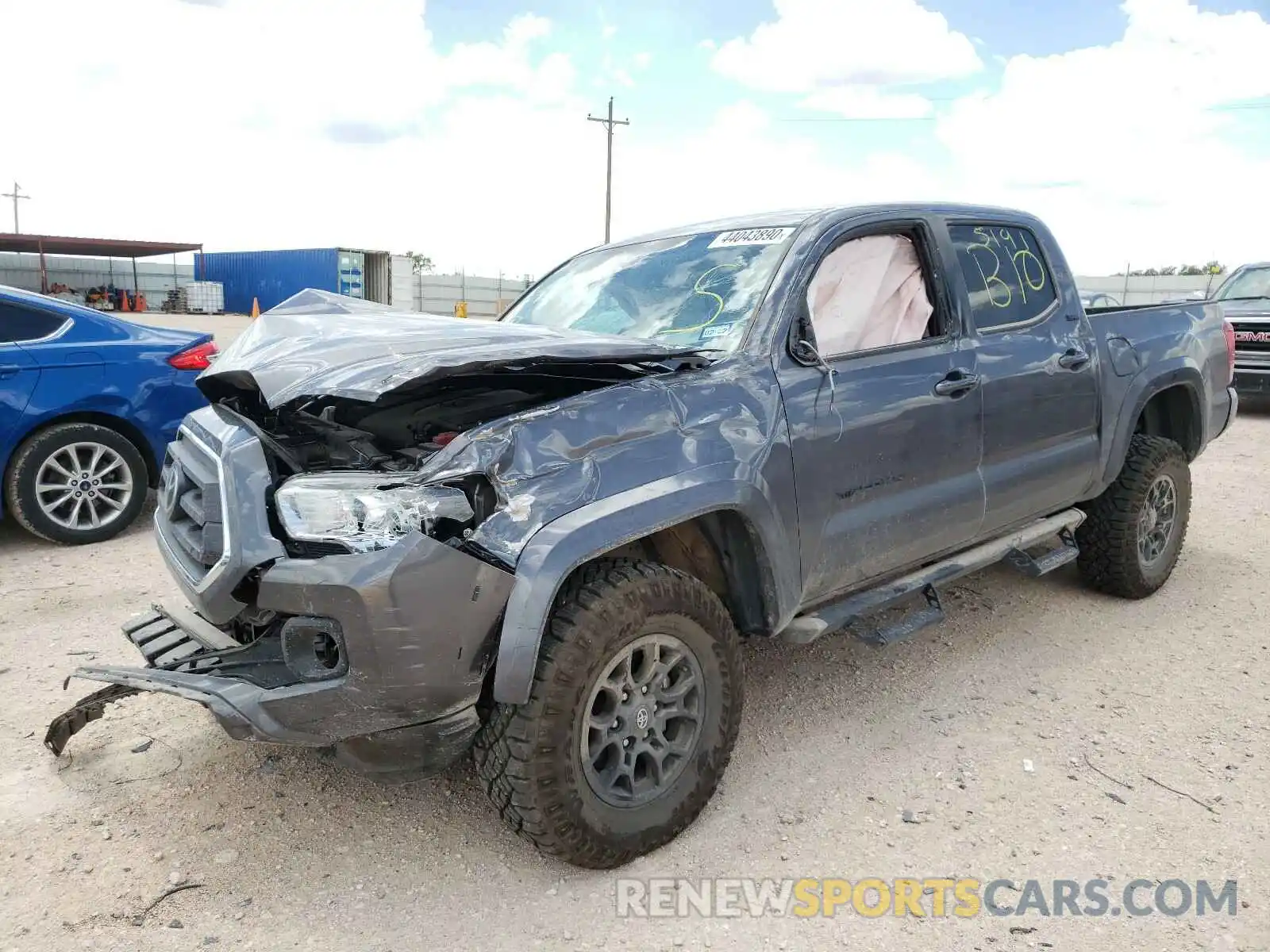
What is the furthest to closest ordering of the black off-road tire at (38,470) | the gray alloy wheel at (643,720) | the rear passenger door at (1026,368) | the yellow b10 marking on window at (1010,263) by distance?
1. the black off-road tire at (38,470)
2. the yellow b10 marking on window at (1010,263)
3. the rear passenger door at (1026,368)
4. the gray alloy wheel at (643,720)

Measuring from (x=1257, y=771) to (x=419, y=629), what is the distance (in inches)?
115

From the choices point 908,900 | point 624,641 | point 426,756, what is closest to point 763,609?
point 624,641

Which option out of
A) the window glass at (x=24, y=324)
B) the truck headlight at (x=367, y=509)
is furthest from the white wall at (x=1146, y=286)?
the truck headlight at (x=367, y=509)

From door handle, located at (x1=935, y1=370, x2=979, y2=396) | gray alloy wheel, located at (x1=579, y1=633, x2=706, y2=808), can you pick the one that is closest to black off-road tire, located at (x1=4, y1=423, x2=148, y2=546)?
gray alloy wheel, located at (x1=579, y1=633, x2=706, y2=808)

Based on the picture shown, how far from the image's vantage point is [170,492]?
3.19m

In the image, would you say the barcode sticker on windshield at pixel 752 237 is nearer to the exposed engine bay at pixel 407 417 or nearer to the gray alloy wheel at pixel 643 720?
the exposed engine bay at pixel 407 417

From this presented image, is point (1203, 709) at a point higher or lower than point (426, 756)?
lower

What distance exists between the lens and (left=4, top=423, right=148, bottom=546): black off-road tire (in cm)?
559

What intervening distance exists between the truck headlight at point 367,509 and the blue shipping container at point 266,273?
113 feet

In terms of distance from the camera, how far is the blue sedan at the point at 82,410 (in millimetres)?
5598

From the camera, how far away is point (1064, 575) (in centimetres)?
542

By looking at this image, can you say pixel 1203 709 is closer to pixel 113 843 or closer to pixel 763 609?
pixel 763 609

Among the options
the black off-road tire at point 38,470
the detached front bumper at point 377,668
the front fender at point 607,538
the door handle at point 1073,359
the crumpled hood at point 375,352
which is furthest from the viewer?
the black off-road tire at point 38,470

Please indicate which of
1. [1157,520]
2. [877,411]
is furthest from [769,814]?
[1157,520]
